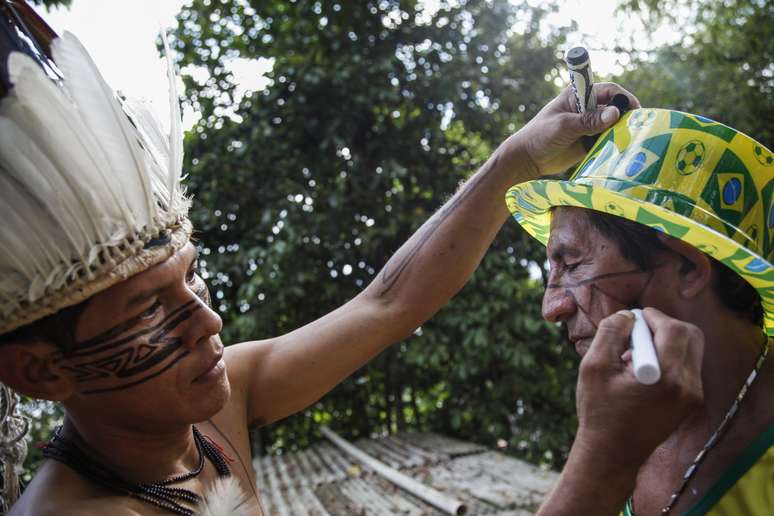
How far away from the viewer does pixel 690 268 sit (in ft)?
5.33

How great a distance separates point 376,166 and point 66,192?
5710 millimetres

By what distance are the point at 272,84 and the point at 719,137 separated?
5.79 meters

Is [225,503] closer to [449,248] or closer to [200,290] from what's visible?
[200,290]

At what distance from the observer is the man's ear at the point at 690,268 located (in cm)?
160

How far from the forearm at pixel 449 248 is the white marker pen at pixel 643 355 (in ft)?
2.99

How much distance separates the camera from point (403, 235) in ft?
22.4

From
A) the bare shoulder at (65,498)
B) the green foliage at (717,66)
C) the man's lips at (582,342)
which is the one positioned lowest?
the bare shoulder at (65,498)

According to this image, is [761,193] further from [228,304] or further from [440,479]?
[228,304]

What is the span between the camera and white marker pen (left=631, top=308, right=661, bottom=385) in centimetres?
118

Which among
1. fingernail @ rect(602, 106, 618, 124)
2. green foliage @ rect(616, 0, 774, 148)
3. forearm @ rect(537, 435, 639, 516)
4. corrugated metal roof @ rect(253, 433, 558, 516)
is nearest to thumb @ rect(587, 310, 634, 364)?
forearm @ rect(537, 435, 639, 516)

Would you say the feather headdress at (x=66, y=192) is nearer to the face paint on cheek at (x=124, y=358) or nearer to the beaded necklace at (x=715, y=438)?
the face paint on cheek at (x=124, y=358)

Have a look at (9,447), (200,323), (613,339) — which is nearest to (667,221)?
(613,339)

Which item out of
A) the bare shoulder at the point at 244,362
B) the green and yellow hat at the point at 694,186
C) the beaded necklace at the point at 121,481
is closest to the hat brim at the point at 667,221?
the green and yellow hat at the point at 694,186

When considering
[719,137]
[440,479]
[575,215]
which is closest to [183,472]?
[575,215]
